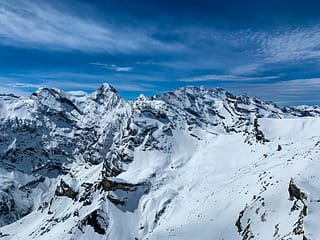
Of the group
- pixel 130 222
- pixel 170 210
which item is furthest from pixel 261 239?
pixel 130 222

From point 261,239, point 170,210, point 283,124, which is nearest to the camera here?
point 261,239

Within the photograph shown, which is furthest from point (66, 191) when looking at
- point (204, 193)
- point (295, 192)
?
point (295, 192)

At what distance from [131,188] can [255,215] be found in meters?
93.4

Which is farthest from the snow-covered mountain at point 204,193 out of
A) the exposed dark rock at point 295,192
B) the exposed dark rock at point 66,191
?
the exposed dark rock at point 66,191

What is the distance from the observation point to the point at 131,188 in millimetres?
147625

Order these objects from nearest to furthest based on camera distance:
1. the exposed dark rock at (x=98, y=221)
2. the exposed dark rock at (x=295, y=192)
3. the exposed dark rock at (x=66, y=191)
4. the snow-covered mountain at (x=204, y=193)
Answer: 1. the exposed dark rock at (x=295, y=192)
2. the snow-covered mountain at (x=204, y=193)
3. the exposed dark rock at (x=98, y=221)
4. the exposed dark rock at (x=66, y=191)

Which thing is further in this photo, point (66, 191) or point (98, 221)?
point (66, 191)

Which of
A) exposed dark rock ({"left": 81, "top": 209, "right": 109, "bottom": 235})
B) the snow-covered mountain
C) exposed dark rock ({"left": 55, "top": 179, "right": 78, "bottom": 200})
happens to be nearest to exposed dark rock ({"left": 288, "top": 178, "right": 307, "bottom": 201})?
the snow-covered mountain

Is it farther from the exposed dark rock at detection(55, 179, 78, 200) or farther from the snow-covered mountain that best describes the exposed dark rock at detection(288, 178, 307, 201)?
the exposed dark rock at detection(55, 179, 78, 200)

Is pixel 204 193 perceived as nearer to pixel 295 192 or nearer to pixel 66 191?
pixel 295 192

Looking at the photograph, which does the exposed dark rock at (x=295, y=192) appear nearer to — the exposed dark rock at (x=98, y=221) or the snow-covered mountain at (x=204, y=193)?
the snow-covered mountain at (x=204, y=193)

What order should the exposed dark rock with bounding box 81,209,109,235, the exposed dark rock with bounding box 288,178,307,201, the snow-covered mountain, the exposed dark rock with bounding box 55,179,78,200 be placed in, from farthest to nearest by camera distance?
the exposed dark rock with bounding box 55,179,78,200 < the exposed dark rock with bounding box 81,209,109,235 < the snow-covered mountain < the exposed dark rock with bounding box 288,178,307,201

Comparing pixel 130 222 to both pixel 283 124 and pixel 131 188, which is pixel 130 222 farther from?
pixel 283 124

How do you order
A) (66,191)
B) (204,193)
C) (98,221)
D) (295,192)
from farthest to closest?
1. (66,191)
2. (98,221)
3. (204,193)
4. (295,192)
